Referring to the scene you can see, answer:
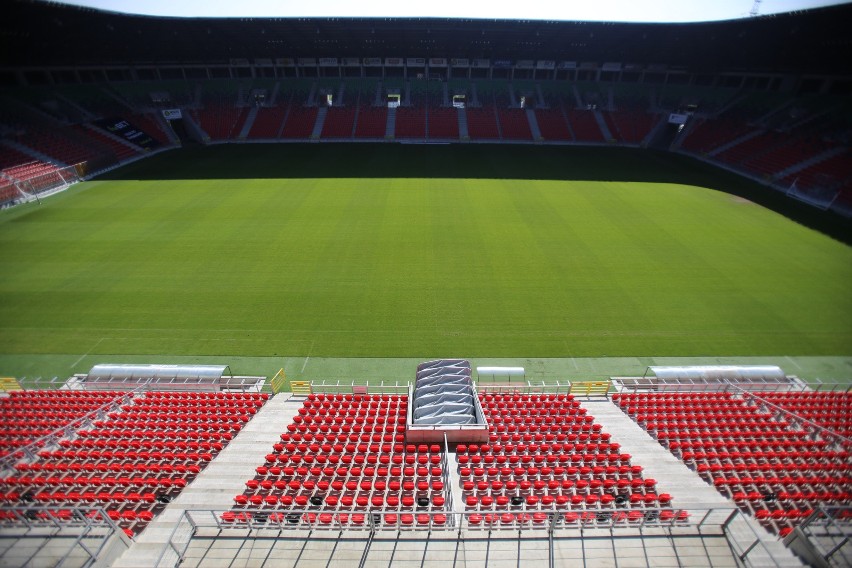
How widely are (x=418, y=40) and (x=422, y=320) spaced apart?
45.6 metres

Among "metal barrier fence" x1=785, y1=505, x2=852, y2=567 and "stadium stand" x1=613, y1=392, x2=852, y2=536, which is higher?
"metal barrier fence" x1=785, y1=505, x2=852, y2=567

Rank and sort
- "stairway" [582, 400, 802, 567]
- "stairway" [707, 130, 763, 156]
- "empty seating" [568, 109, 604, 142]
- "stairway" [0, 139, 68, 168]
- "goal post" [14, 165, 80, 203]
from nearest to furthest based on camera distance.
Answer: "stairway" [582, 400, 802, 567]
"goal post" [14, 165, 80, 203]
"stairway" [0, 139, 68, 168]
"stairway" [707, 130, 763, 156]
"empty seating" [568, 109, 604, 142]

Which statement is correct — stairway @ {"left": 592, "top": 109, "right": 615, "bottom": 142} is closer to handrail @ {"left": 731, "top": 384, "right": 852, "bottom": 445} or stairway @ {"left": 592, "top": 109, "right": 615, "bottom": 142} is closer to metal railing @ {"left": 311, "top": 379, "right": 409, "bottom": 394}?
handrail @ {"left": 731, "top": 384, "right": 852, "bottom": 445}

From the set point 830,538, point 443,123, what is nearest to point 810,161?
point 443,123

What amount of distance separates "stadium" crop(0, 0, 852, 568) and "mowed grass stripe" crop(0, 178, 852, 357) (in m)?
0.19

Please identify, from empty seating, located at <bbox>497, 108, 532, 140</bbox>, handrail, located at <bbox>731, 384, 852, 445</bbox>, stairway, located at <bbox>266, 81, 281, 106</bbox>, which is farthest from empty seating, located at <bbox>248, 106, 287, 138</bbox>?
handrail, located at <bbox>731, 384, 852, 445</bbox>

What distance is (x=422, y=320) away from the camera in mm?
17953

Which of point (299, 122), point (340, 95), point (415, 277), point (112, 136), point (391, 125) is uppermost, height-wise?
point (340, 95)

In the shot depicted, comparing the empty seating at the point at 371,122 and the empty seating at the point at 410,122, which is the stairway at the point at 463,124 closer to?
the empty seating at the point at 410,122

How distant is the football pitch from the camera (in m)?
16.9

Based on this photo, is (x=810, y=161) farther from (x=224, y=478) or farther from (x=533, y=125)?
(x=224, y=478)

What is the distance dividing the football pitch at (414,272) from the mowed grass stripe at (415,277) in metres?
0.10

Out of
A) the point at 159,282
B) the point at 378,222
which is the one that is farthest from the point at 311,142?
the point at 159,282

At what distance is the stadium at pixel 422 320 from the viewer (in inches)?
323
